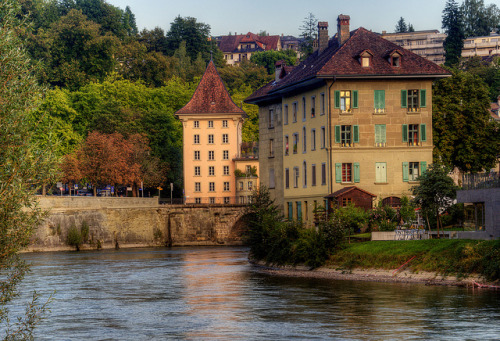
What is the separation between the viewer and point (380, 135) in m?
67.6

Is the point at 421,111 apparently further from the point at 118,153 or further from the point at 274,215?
the point at 118,153

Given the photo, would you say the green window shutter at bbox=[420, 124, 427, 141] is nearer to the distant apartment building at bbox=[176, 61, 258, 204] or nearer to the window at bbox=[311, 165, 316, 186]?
the window at bbox=[311, 165, 316, 186]

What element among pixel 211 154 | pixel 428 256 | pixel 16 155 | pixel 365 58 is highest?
pixel 365 58

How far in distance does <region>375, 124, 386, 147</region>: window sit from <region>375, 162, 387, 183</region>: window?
1521 millimetres

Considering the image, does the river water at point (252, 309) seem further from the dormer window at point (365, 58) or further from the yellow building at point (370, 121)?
the dormer window at point (365, 58)

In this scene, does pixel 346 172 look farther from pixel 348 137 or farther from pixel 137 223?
pixel 137 223

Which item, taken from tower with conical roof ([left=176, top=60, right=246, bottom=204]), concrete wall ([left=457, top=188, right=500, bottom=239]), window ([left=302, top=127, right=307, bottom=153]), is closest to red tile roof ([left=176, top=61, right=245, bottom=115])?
tower with conical roof ([left=176, top=60, right=246, bottom=204])

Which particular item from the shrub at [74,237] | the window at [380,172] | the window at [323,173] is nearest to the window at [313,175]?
the window at [323,173]

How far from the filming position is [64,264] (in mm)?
68312

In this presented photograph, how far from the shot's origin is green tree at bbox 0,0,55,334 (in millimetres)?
22562

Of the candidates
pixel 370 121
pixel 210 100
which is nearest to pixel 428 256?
pixel 370 121

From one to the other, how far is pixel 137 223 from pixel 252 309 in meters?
64.1

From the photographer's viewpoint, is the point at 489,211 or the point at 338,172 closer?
the point at 489,211

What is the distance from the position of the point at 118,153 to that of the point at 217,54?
80520 mm
